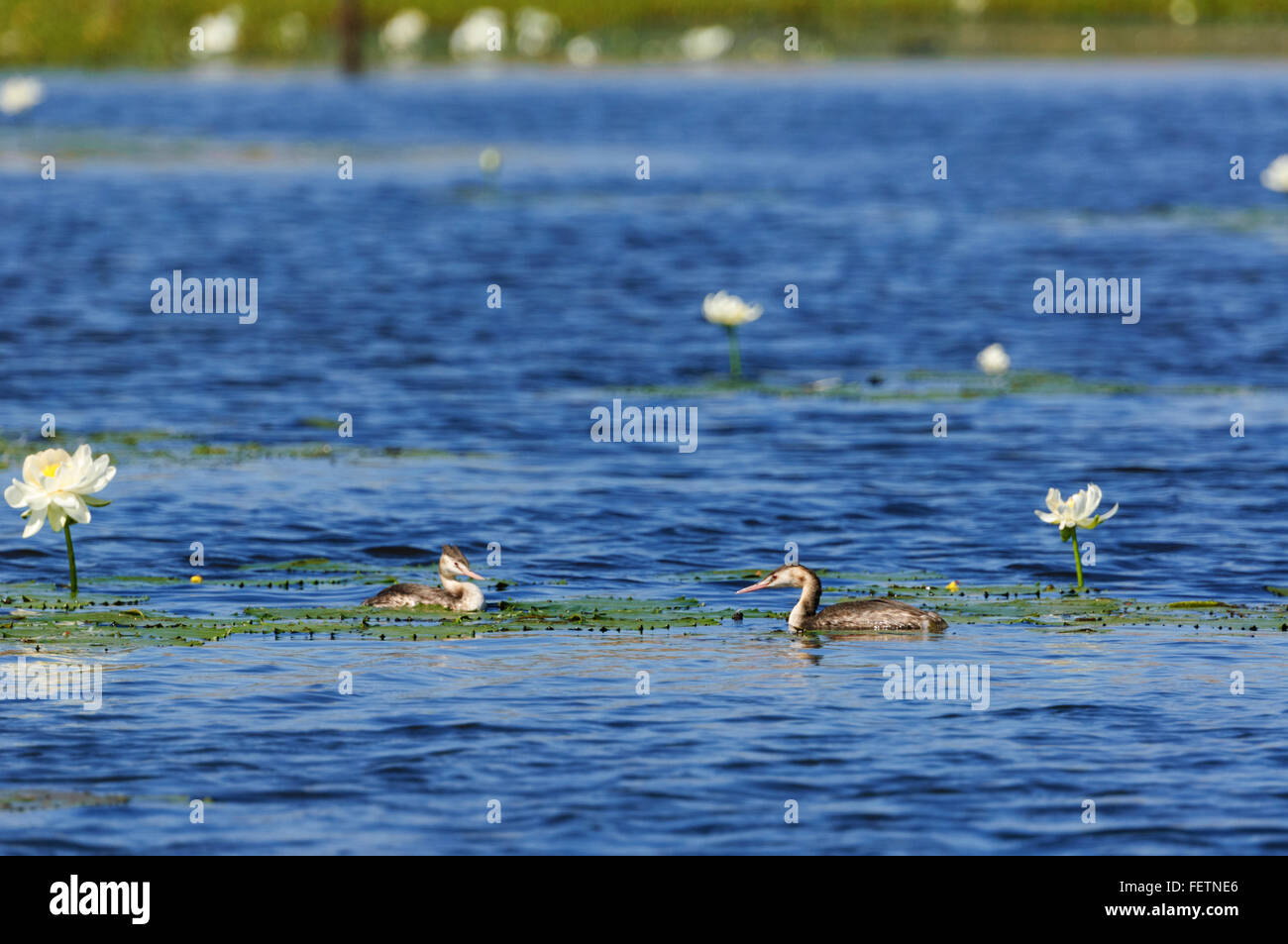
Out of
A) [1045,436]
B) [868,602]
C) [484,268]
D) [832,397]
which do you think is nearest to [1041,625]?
[868,602]

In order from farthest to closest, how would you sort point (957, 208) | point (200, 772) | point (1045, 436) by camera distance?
point (957, 208)
point (1045, 436)
point (200, 772)

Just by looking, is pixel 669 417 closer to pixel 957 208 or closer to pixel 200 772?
pixel 200 772

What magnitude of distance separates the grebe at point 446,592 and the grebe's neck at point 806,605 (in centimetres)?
201

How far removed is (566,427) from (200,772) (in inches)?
432

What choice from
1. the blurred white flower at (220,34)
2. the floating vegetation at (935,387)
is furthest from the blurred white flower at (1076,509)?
the blurred white flower at (220,34)

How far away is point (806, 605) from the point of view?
14.2m

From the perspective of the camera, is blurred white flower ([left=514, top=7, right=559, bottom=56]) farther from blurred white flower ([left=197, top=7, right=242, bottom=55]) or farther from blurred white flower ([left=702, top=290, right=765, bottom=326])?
blurred white flower ([left=702, top=290, right=765, bottom=326])

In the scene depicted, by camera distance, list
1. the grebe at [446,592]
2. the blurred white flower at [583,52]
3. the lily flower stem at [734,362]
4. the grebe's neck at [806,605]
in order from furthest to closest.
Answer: the blurred white flower at [583,52] < the lily flower stem at [734,362] < the grebe at [446,592] < the grebe's neck at [806,605]

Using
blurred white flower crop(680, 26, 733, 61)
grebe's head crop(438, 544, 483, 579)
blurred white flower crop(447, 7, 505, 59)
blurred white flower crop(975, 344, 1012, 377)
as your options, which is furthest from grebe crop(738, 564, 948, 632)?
blurred white flower crop(680, 26, 733, 61)

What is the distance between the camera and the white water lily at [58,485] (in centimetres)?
1425

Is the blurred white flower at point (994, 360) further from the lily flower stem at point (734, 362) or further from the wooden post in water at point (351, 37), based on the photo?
the wooden post in water at point (351, 37)

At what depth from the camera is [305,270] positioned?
3388 centimetres

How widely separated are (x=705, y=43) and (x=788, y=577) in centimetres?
6285

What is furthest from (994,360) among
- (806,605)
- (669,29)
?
(669,29)
